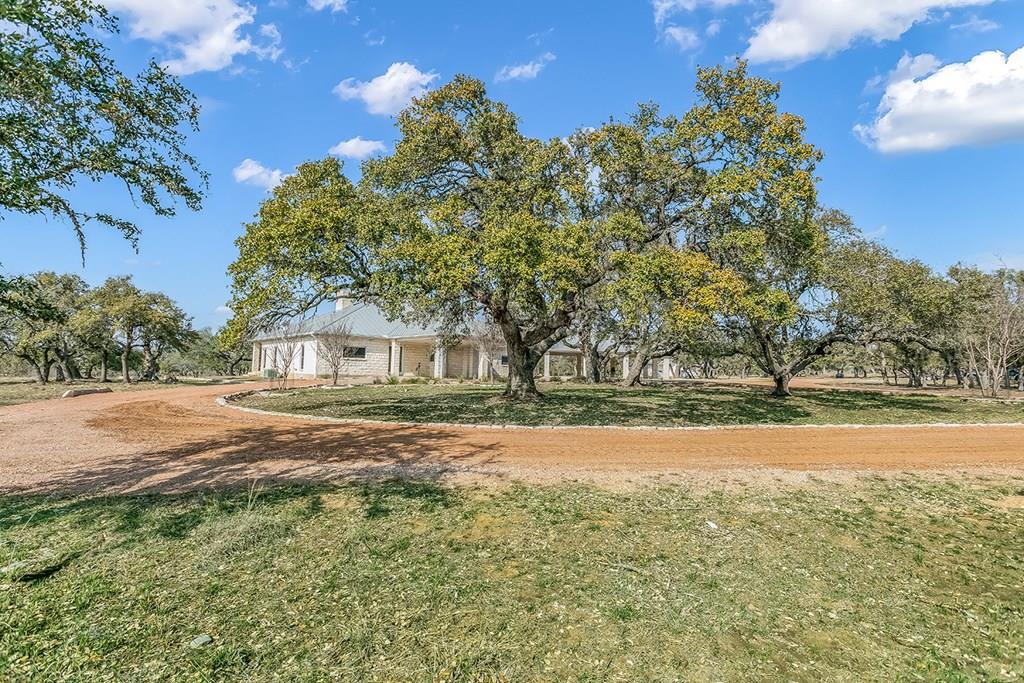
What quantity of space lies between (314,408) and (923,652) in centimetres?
1593

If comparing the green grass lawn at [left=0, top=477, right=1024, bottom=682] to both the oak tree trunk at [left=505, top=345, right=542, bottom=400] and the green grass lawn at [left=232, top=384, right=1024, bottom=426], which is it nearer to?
the green grass lawn at [left=232, top=384, right=1024, bottom=426]

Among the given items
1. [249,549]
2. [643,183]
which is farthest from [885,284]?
[249,549]

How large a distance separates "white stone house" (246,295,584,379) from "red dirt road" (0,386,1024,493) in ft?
72.5

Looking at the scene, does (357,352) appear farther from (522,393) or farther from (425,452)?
(425,452)

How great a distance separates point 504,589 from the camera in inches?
164

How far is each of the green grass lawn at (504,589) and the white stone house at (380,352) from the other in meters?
29.6

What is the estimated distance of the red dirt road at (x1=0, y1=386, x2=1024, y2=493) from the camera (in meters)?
7.61

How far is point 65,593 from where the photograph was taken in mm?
4039

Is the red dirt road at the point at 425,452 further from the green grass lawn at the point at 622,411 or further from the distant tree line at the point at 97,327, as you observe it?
the distant tree line at the point at 97,327

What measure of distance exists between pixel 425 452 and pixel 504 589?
5.48 metres

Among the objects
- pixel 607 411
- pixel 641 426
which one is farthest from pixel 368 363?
pixel 641 426

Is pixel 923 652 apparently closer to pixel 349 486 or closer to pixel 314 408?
pixel 349 486

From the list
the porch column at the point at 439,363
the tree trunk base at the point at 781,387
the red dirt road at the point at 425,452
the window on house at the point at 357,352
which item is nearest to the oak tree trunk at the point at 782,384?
the tree trunk base at the point at 781,387

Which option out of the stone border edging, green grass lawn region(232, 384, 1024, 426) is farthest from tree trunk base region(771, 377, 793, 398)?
the stone border edging
